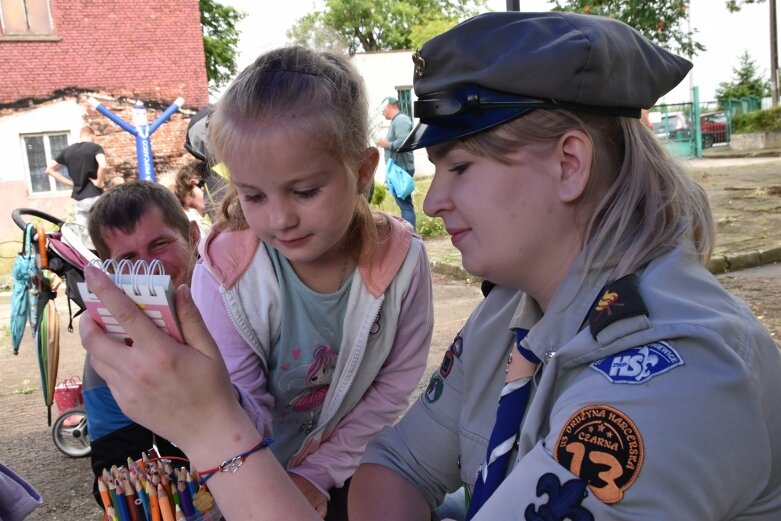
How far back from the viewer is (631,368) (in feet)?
3.11

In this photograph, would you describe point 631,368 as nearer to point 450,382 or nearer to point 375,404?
point 450,382

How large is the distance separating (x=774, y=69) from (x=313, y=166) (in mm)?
24337

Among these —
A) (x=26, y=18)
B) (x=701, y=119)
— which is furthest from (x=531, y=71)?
(x=701, y=119)

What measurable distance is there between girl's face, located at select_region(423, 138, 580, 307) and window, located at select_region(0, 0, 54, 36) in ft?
56.1

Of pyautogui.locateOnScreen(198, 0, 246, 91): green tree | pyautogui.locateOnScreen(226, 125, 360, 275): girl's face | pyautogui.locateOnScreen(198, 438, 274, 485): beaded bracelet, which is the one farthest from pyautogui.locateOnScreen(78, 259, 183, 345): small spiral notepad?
pyautogui.locateOnScreen(198, 0, 246, 91): green tree

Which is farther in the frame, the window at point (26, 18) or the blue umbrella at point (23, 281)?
the window at point (26, 18)

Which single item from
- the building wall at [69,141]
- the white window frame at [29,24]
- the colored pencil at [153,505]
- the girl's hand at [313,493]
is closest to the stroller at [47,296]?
the girl's hand at [313,493]

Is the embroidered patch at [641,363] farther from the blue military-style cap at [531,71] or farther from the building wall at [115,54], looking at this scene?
the building wall at [115,54]

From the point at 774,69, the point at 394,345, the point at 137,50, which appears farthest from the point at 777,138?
the point at 394,345

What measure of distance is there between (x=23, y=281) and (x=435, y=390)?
9.39ft

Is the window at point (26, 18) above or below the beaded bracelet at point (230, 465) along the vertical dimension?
above

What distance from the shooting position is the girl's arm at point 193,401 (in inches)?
43.9

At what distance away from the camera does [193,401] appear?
1142mm

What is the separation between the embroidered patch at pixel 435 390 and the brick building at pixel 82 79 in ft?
48.7
